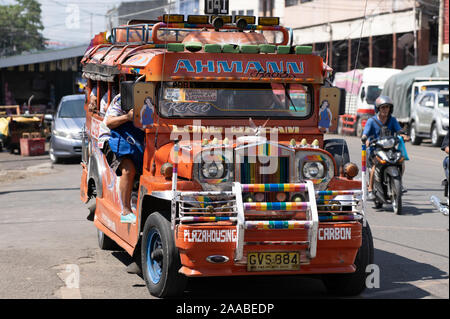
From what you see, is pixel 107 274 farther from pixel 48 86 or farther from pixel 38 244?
pixel 48 86

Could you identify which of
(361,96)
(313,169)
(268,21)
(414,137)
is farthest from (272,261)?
(361,96)

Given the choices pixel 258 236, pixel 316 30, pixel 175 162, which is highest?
pixel 316 30

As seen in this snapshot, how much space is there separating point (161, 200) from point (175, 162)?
2.98 feet

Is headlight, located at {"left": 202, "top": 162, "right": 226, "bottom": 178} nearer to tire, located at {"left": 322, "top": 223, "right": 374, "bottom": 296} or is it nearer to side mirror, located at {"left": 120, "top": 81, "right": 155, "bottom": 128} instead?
side mirror, located at {"left": 120, "top": 81, "right": 155, "bottom": 128}

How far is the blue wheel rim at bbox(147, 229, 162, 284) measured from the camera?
24.1ft

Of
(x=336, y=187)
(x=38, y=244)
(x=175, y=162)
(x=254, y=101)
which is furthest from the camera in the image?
(x=38, y=244)

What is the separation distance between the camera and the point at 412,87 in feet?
104

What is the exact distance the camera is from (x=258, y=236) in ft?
21.8

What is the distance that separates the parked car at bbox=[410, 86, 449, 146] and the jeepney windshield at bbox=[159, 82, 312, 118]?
18.6 m

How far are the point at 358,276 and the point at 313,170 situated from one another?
106 centimetres

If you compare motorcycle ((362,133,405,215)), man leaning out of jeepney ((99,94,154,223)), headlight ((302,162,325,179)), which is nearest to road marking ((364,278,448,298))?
headlight ((302,162,325,179))

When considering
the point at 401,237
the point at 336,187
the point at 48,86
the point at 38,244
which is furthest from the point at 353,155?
the point at 48,86

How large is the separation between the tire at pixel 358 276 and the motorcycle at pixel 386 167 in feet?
18.5

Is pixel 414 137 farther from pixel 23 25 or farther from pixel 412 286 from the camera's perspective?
pixel 23 25
